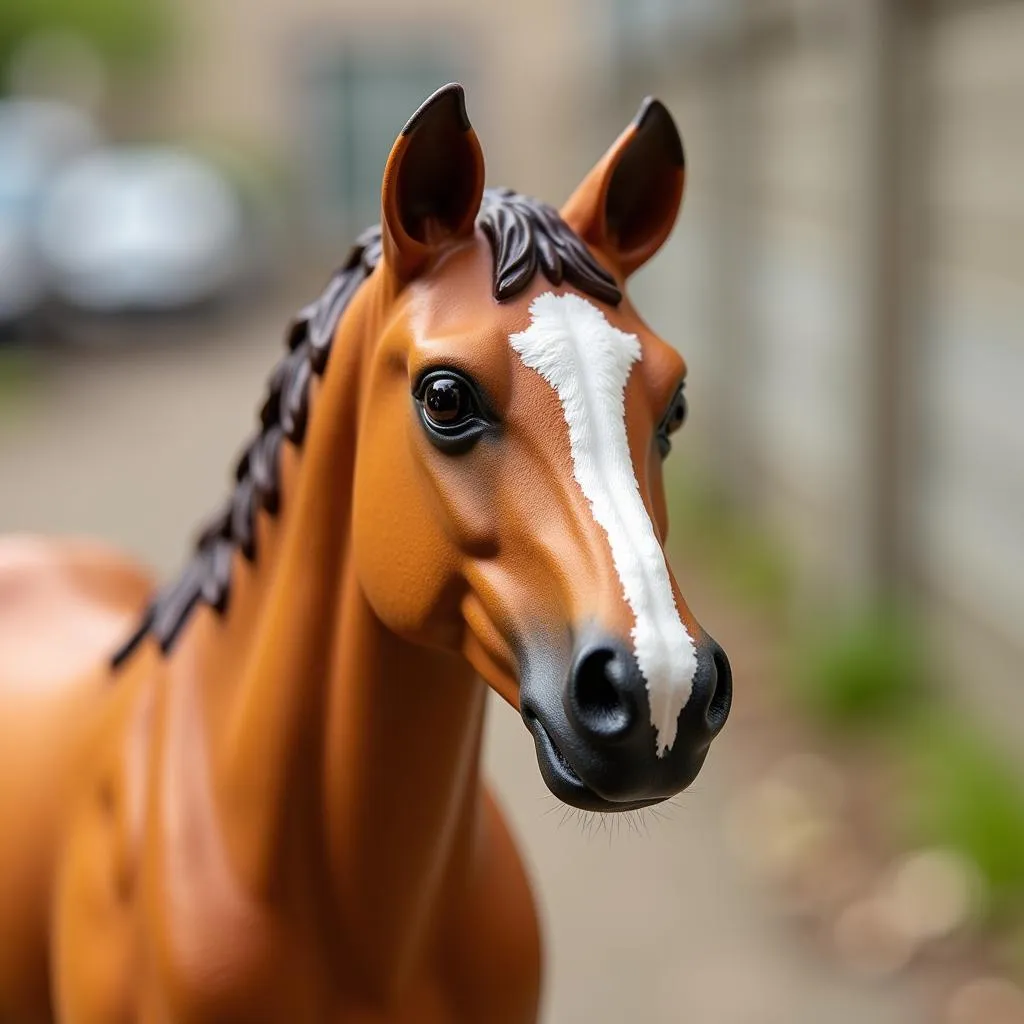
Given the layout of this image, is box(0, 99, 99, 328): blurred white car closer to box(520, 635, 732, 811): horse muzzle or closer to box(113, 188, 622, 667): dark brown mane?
box(113, 188, 622, 667): dark brown mane

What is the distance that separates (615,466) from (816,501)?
14.6 feet

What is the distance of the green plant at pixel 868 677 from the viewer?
4.32 meters

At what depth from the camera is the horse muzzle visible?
1.01m

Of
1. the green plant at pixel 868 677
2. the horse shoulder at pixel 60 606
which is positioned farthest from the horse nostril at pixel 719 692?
the green plant at pixel 868 677

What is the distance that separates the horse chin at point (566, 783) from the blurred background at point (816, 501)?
22 centimetres

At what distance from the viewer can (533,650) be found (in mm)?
1076

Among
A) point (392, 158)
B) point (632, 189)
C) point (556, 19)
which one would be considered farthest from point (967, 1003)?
point (556, 19)

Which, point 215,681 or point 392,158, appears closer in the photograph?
point 392,158

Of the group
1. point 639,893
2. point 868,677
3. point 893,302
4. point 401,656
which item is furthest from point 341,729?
point 893,302

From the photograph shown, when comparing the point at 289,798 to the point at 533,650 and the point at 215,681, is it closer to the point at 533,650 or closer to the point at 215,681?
the point at 215,681

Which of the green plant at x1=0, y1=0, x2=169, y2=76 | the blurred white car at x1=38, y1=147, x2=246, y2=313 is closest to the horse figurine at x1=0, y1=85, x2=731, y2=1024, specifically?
the blurred white car at x1=38, y1=147, x2=246, y2=313

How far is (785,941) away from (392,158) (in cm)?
279

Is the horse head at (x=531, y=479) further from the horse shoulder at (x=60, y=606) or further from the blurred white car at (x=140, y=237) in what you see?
the blurred white car at (x=140, y=237)

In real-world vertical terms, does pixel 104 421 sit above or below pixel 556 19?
below
